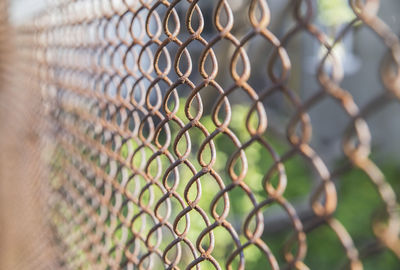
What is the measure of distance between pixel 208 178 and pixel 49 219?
1.23 m

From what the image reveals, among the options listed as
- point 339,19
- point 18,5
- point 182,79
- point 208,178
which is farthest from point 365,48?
point 182,79

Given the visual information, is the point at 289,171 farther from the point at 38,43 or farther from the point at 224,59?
the point at 38,43

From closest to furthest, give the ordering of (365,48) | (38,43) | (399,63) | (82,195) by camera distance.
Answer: (399,63) → (82,195) → (38,43) → (365,48)

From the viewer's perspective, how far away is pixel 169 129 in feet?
3.85

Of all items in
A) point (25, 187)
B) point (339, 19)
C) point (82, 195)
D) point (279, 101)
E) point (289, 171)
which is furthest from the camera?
point (279, 101)

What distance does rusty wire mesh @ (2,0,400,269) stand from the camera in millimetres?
568

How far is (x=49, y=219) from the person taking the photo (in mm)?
2180

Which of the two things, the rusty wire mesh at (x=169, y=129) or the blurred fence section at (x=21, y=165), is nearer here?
the rusty wire mesh at (x=169, y=129)

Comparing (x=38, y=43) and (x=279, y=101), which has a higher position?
(x=38, y=43)

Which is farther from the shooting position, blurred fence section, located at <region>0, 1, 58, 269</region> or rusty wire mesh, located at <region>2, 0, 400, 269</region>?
blurred fence section, located at <region>0, 1, 58, 269</region>

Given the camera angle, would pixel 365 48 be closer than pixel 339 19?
No

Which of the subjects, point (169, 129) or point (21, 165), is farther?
point (21, 165)

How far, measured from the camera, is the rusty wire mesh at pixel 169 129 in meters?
0.57

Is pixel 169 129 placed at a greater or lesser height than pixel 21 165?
lesser
